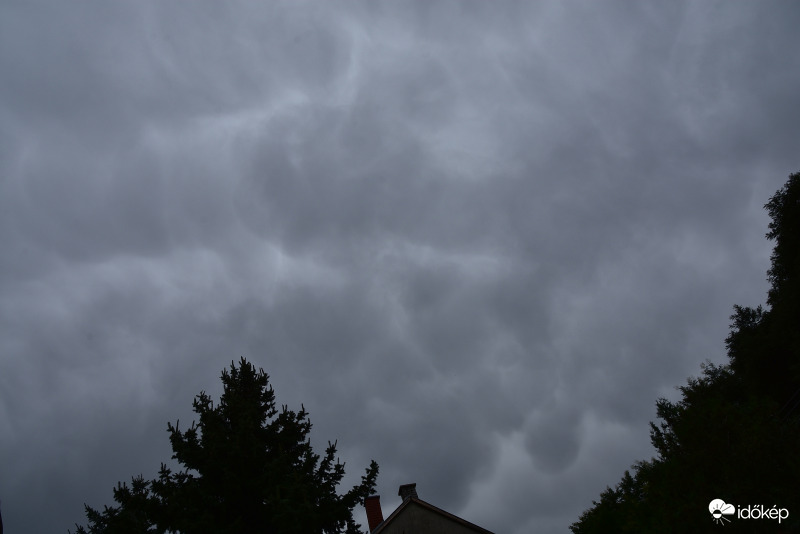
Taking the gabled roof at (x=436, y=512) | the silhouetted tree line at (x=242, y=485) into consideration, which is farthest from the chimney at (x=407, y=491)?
the silhouetted tree line at (x=242, y=485)

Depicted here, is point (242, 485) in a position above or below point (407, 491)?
below

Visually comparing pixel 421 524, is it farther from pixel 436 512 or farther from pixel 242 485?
pixel 242 485

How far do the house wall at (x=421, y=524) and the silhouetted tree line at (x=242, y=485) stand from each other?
13711 mm

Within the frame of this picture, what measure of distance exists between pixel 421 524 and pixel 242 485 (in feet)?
54.4

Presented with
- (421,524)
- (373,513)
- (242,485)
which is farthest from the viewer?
(373,513)

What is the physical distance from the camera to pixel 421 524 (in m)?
31.1

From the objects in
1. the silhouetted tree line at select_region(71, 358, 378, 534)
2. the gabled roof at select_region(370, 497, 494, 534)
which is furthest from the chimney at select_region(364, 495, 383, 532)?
the silhouetted tree line at select_region(71, 358, 378, 534)

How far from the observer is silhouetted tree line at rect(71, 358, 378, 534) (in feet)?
53.0

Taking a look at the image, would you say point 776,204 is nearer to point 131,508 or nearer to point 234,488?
point 234,488

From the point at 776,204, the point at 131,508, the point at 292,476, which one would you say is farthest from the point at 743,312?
the point at 131,508

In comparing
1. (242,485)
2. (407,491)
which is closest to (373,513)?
(407,491)

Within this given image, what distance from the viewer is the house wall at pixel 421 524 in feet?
101

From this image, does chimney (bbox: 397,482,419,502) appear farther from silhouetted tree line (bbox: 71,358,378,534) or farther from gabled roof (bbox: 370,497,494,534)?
silhouetted tree line (bbox: 71,358,378,534)

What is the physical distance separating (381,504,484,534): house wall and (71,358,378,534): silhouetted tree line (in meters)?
13.7
